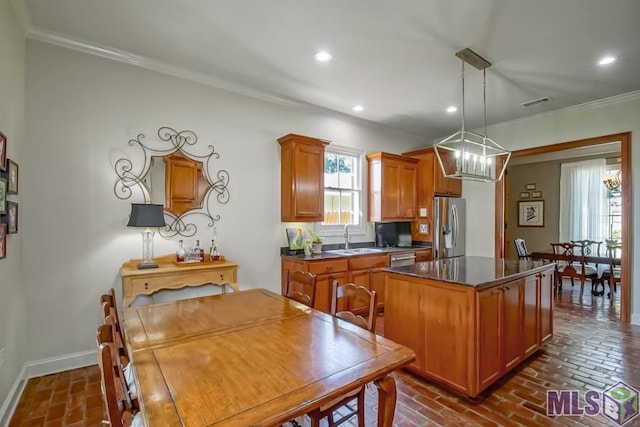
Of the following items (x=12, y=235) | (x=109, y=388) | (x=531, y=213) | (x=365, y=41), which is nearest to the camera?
(x=109, y=388)

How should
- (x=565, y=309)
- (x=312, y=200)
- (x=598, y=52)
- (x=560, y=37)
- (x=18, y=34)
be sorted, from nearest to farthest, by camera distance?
(x=18, y=34)
(x=560, y=37)
(x=598, y=52)
(x=312, y=200)
(x=565, y=309)

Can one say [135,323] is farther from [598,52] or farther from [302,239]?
[598,52]

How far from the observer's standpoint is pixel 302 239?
14.0ft

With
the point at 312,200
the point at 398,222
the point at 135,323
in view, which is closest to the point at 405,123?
the point at 398,222

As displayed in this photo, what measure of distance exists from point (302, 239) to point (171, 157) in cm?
191

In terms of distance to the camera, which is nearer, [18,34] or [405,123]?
[18,34]

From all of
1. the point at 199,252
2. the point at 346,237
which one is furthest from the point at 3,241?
the point at 346,237

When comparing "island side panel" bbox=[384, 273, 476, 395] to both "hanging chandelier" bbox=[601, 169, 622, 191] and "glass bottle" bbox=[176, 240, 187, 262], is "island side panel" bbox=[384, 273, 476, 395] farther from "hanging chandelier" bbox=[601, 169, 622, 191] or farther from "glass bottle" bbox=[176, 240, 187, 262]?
"hanging chandelier" bbox=[601, 169, 622, 191]

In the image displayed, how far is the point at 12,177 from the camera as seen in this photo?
2299mm

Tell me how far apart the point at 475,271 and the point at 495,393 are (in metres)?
0.93

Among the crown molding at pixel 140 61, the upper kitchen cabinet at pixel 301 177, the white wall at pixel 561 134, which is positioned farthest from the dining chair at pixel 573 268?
the crown molding at pixel 140 61

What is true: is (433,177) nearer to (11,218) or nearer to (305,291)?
(305,291)

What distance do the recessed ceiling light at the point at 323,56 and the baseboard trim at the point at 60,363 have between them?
138 inches

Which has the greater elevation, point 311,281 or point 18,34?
point 18,34
